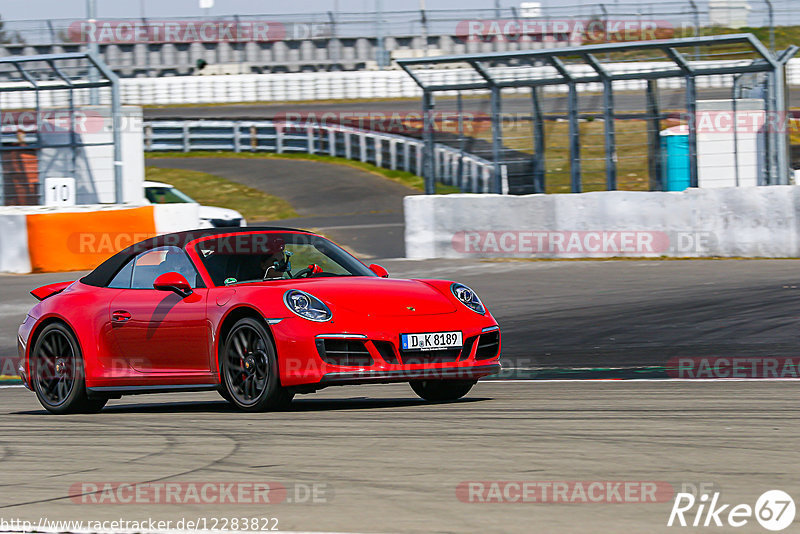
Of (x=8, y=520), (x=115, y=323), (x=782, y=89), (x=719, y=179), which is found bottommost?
(x=8, y=520)

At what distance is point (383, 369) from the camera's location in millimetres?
7449

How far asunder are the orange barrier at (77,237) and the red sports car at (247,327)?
31.5 ft

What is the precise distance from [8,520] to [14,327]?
1015 centimetres

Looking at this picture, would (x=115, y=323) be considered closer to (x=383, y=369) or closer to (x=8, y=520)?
(x=383, y=369)

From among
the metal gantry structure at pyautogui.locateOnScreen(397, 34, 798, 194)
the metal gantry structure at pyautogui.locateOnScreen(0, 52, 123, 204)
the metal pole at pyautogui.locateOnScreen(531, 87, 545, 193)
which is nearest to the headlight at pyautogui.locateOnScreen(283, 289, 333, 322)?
the metal gantry structure at pyautogui.locateOnScreen(397, 34, 798, 194)

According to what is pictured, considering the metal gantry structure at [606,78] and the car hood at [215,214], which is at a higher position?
the metal gantry structure at [606,78]

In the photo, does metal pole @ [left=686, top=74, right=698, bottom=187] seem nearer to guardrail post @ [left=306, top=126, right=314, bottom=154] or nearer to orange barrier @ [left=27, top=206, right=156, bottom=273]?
orange barrier @ [left=27, top=206, right=156, bottom=273]

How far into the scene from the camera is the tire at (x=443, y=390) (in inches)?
327

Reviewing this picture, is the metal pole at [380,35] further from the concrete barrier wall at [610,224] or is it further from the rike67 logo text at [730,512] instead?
the rike67 logo text at [730,512]

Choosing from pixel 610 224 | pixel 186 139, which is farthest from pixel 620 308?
pixel 186 139

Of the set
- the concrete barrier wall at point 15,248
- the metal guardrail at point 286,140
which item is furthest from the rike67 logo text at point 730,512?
the metal guardrail at point 286,140

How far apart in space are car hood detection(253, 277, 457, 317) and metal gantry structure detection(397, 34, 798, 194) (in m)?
10.1

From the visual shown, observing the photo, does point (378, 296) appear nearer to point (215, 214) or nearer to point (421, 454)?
point (421, 454)

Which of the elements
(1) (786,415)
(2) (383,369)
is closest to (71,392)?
(2) (383,369)
